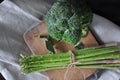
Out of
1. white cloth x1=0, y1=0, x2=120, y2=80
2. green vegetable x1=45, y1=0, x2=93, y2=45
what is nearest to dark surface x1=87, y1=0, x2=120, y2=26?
white cloth x1=0, y1=0, x2=120, y2=80

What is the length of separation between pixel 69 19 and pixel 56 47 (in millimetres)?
136

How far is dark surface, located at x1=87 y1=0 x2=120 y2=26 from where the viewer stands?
3.44 feet

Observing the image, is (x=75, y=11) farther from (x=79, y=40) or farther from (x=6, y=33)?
(x=6, y=33)

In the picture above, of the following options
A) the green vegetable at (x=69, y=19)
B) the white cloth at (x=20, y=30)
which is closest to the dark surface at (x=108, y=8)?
the white cloth at (x=20, y=30)

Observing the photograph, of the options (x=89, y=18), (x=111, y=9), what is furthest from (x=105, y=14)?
(x=89, y=18)

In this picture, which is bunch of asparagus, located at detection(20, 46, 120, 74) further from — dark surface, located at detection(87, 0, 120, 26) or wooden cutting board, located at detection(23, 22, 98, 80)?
dark surface, located at detection(87, 0, 120, 26)

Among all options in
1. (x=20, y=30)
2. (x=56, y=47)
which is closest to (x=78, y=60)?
(x=56, y=47)

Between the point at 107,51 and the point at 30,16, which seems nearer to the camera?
the point at 107,51

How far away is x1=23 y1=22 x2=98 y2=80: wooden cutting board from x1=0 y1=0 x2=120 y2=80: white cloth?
22mm

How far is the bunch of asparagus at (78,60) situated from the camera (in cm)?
89

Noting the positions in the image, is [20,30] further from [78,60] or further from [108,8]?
[108,8]

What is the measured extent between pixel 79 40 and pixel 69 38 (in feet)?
0.17

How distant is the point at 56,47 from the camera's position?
3.09 feet

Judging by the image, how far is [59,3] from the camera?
2.85ft
